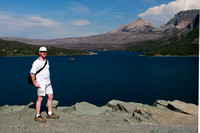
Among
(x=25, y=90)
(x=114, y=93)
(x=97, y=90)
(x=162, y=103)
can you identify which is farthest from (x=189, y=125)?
(x=25, y=90)

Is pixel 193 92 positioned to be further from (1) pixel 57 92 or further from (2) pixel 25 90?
(2) pixel 25 90

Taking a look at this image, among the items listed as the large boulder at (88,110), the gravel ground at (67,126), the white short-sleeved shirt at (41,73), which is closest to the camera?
the gravel ground at (67,126)

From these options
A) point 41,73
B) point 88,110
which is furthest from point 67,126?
point 88,110

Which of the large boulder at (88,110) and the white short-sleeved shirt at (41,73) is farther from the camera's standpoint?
the large boulder at (88,110)

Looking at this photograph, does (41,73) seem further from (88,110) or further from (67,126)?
(88,110)

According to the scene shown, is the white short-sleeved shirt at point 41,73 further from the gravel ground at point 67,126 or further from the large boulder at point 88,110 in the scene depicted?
the large boulder at point 88,110

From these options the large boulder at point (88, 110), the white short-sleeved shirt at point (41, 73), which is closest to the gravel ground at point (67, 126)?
the white short-sleeved shirt at point (41, 73)

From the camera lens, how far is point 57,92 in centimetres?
4584

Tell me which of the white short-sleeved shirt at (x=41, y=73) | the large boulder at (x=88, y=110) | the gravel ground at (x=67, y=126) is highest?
the white short-sleeved shirt at (x=41, y=73)

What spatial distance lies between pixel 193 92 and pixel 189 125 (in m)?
38.0

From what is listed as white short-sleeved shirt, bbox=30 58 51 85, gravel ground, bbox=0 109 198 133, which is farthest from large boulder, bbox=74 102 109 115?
white short-sleeved shirt, bbox=30 58 51 85

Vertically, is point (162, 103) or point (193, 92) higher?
point (162, 103)

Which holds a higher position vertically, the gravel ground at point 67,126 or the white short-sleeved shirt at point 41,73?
the white short-sleeved shirt at point 41,73

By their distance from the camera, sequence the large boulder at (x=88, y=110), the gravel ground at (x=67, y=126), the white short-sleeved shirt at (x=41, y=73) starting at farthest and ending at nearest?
the large boulder at (x=88, y=110)
the white short-sleeved shirt at (x=41, y=73)
the gravel ground at (x=67, y=126)
